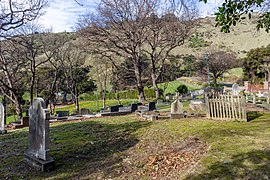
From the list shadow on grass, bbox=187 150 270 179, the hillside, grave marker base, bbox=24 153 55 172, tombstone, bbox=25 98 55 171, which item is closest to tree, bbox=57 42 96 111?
tombstone, bbox=25 98 55 171

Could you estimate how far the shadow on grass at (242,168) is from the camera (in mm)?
3525

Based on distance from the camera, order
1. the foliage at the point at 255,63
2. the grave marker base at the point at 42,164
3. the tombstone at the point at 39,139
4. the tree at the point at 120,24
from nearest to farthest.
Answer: the grave marker base at the point at 42,164 → the tombstone at the point at 39,139 → the tree at the point at 120,24 → the foliage at the point at 255,63

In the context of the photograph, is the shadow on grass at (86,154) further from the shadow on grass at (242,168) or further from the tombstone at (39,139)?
the shadow on grass at (242,168)

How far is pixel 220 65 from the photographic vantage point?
4372 cm

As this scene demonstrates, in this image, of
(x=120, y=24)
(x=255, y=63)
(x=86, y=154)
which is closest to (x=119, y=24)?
(x=120, y=24)

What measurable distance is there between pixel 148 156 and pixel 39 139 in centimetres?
258

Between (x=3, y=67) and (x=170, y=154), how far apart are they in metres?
18.8

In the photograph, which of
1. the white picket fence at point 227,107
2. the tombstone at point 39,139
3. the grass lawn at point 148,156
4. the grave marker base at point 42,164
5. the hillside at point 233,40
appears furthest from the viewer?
the hillside at point 233,40

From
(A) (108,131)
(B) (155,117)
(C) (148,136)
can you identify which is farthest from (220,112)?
(A) (108,131)

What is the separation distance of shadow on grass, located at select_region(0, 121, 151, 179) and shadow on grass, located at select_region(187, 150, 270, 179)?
5.99ft

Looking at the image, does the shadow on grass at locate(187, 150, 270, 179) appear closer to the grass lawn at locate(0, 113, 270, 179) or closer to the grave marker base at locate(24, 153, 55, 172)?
the grass lawn at locate(0, 113, 270, 179)

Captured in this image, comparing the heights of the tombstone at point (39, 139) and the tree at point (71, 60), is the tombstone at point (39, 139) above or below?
below

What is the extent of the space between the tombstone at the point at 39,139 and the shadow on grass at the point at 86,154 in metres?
0.18

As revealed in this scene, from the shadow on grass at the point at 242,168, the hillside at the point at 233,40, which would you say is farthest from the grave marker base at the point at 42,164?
the hillside at the point at 233,40
